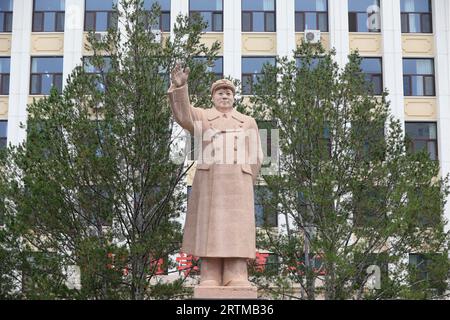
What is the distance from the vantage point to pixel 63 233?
48.4ft

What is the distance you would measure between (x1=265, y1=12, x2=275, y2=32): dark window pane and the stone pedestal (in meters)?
17.5

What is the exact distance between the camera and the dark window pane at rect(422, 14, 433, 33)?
24422mm

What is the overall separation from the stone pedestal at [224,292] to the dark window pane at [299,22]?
1755 cm

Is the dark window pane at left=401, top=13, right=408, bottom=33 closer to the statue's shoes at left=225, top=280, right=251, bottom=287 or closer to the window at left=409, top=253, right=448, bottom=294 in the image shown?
the window at left=409, top=253, right=448, bottom=294

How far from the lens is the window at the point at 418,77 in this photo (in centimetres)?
2398

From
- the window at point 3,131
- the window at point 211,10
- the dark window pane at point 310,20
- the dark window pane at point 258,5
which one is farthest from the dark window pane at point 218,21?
the window at point 3,131

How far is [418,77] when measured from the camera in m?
24.1

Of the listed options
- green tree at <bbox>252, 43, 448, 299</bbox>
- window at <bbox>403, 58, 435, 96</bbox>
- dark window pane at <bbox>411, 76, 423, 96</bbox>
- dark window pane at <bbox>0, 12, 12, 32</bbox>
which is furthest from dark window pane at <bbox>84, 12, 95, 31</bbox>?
dark window pane at <bbox>411, 76, 423, 96</bbox>

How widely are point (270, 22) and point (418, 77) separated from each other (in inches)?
199

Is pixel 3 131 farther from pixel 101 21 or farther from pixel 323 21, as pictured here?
pixel 323 21

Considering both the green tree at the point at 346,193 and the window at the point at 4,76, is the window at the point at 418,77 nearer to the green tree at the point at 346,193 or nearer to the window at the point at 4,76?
the green tree at the point at 346,193

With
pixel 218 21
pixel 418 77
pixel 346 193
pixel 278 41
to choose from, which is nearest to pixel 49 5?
pixel 218 21

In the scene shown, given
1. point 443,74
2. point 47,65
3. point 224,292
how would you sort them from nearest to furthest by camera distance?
point 224,292 → point 443,74 → point 47,65
